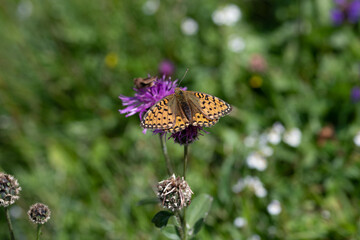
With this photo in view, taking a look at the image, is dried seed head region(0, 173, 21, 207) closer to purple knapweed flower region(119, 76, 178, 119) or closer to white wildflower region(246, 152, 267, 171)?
purple knapweed flower region(119, 76, 178, 119)

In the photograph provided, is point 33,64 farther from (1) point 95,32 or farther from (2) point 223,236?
(2) point 223,236

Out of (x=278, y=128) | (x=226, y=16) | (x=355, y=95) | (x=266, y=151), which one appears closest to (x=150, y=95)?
(x=266, y=151)

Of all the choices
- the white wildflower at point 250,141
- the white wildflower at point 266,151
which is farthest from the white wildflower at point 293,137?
the white wildflower at point 250,141

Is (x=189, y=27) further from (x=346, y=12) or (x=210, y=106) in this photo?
(x=210, y=106)

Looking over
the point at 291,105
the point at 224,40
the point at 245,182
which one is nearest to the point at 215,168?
the point at 245,182

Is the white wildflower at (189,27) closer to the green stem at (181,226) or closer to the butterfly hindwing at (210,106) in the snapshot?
the butterfly hindwing at (210,106)

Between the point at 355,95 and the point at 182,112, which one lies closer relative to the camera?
the point at 182,112

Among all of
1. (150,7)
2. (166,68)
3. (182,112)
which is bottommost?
(182,112)
